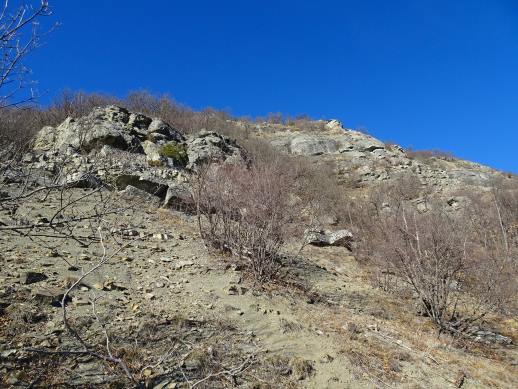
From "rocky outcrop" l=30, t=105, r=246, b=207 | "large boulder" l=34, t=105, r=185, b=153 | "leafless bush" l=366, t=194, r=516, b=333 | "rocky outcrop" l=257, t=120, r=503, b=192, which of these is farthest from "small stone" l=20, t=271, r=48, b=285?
"rocky outcrop" l=257, t=120, r=503, b=192

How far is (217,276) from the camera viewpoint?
7172 millimetres

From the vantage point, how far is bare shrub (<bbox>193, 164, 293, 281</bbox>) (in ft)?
25.1

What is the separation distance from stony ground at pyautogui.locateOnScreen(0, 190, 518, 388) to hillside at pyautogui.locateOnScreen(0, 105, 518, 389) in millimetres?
24

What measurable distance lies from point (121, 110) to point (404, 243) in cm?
1326

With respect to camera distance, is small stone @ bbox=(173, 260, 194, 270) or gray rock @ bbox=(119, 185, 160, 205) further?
gray rock @ bbox=(119, 185, 160, 205)

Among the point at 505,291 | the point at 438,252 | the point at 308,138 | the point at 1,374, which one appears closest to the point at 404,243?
the point at 438,252

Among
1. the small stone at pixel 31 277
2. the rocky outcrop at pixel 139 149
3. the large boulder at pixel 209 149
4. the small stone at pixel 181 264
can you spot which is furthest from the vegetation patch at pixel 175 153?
the small stone at pixel 31 277

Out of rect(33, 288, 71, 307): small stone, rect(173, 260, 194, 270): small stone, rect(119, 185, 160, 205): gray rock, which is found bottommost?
rect(33, 288, 71, 307): small stone

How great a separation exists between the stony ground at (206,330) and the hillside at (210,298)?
0.08 ft

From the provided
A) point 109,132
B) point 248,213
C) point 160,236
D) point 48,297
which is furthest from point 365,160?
point 48,297

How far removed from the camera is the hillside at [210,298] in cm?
404

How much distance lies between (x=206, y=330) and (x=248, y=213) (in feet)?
10.3

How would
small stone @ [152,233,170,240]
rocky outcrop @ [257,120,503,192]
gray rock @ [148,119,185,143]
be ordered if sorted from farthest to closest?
1. rocky outcrop @ [257,120,503,192]
2. gray rock @ [148,119,185,143]
3. small stone @ [152,233,170,240]

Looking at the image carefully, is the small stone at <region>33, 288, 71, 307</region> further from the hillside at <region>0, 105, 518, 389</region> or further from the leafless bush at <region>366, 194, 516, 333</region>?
the leafless bush at <region>366, 194, 516, 333</region>
